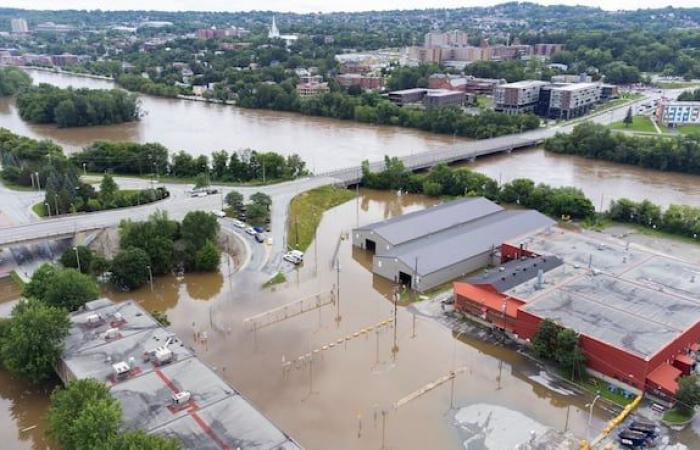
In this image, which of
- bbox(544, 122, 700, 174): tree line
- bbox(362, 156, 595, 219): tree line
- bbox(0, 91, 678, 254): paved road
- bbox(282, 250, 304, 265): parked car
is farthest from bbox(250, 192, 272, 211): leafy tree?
bbox(544, 122, 700, 174): tree line

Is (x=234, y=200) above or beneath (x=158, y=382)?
above

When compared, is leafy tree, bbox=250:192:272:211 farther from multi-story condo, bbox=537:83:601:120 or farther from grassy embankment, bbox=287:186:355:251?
multi-story condo, bbox=537:83:601:120

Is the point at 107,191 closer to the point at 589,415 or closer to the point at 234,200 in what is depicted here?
the point at 234,200

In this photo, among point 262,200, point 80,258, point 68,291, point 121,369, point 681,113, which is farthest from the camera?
point 681,113

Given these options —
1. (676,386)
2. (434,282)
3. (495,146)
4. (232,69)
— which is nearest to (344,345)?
(434,282)

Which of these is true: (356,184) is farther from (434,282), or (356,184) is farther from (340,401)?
(340,401)

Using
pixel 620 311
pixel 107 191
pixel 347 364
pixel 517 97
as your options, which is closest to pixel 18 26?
pixel 517 97
